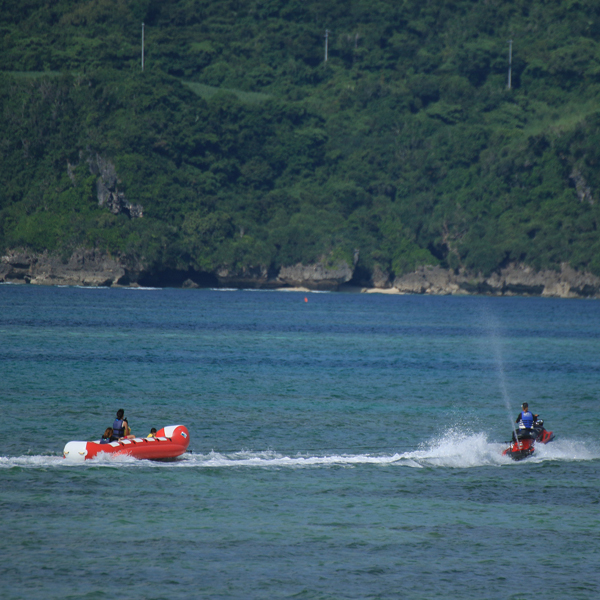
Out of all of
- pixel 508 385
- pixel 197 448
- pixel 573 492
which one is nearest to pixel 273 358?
pixel 508 385

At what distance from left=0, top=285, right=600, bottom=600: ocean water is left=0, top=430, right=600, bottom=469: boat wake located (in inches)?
3.1

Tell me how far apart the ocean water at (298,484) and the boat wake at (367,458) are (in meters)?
0.08

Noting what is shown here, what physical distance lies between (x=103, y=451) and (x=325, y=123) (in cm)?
17246

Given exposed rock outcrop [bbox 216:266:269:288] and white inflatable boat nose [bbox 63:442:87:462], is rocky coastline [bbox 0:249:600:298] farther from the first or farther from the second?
white inflatable boat nose [bbox 63:442:87:462]

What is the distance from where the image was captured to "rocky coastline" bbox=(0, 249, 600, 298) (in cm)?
15338

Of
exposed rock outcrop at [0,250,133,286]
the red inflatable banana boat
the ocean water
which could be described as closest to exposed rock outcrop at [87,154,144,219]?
exposed rock outcrop at [0,250,133,286]

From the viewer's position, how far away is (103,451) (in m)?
21.8

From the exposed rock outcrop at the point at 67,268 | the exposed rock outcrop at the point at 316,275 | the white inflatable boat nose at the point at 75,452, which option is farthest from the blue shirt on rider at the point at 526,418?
the exposed rock outcrop at the point at 316,275

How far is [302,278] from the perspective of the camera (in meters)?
170

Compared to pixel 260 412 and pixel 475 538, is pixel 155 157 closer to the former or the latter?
pixel 260 412

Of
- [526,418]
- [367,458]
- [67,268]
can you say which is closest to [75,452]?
[367,458]

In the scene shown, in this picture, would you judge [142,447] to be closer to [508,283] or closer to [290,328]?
[290,328]

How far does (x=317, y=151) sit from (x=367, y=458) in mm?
162530

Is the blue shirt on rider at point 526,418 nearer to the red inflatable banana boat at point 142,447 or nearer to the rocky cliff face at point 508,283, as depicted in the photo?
the red inflatable banana boat at point 142,447
